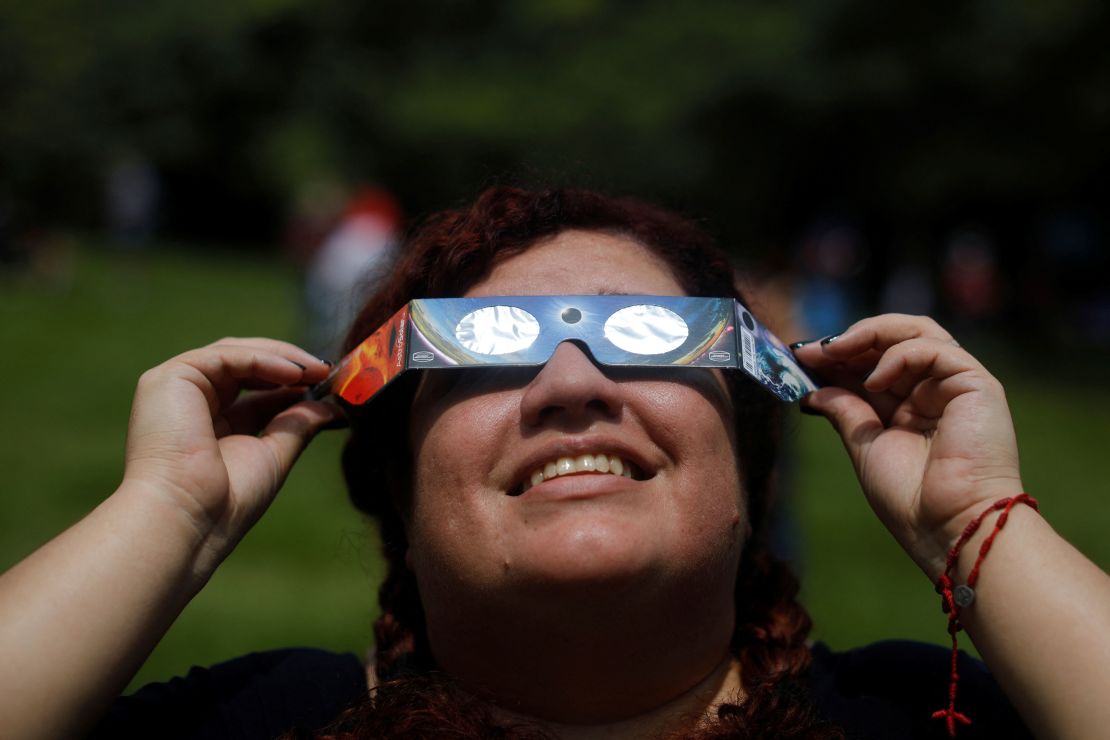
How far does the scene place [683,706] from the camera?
2180mm

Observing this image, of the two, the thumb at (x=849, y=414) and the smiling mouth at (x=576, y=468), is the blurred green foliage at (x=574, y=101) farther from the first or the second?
the smiling mouth at (x=576, y=468)

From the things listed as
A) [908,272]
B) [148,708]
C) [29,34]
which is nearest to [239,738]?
[148,708]

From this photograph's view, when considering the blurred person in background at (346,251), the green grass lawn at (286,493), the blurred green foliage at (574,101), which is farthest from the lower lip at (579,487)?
the blurred green foliage at (574,101)

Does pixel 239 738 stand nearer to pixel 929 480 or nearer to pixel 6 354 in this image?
pixel 929 480

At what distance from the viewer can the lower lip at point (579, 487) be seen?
77.4 inches

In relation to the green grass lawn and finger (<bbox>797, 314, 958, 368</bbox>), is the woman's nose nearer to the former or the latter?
finger (<bbox>797, 314, 958, 368</bbox>)

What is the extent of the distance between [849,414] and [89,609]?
5.34 ft

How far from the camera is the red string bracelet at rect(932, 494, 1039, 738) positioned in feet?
6.59

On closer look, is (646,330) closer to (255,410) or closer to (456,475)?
(456,475)

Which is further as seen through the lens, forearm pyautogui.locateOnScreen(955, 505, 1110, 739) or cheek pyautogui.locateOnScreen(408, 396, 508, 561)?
cheek pyautogui.locateOnScreen(408, 396, 508, 561)

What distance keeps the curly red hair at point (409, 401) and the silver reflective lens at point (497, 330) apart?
20 cm

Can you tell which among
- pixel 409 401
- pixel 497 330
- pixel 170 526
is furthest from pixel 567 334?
pixel 170 526

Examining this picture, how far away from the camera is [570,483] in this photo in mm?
1979

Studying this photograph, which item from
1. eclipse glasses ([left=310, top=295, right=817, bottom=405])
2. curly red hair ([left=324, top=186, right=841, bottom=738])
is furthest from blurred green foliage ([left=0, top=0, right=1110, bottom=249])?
eclipse glasses ([left=310, top=295, right=817, bottom=405])
